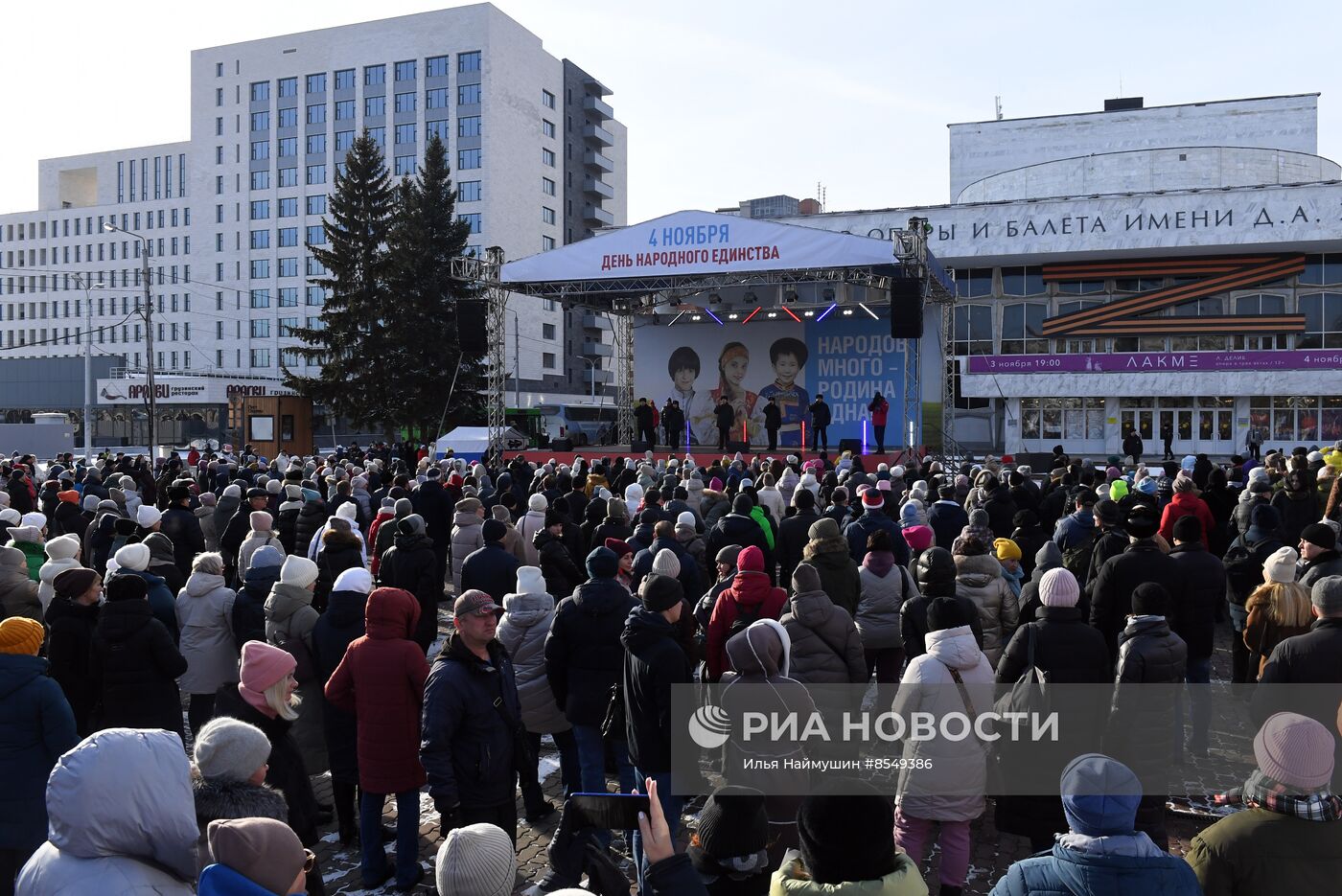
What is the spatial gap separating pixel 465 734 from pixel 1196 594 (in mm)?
4775

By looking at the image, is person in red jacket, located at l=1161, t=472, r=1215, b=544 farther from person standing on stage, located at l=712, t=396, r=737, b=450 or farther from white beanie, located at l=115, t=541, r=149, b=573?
person standing on stage, located at l=712, t=396, r=737, b=450

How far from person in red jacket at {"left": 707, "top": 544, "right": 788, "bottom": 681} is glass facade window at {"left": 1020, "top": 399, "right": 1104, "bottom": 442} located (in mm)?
31796

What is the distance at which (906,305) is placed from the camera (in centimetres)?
1923

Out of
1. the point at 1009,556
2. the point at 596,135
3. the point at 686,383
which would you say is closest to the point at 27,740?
the point at 1009,556

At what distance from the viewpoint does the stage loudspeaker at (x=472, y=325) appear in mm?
22750

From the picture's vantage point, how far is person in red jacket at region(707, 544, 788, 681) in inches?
214

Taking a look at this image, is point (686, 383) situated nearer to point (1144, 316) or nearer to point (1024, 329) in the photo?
point (1024, 329)

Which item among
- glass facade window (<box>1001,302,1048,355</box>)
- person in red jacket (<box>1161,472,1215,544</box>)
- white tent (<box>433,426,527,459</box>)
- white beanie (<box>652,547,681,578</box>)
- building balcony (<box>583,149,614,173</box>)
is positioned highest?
building balcony (<box>583,149,614,173</box>)

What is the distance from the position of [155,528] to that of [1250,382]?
34273mm

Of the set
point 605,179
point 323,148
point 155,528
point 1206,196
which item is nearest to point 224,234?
point 323,148

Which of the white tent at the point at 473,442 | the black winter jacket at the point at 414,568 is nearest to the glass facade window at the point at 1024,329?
the white tent at the point at 473,442

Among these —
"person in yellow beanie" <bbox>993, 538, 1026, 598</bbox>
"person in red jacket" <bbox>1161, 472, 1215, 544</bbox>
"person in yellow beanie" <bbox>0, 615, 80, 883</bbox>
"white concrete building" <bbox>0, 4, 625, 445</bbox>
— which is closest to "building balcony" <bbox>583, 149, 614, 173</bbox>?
"white concrete building" <bbox>0, 4, 625, 445</bbox>

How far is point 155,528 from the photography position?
9273 millimetres

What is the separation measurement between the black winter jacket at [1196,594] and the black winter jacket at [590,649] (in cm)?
370
